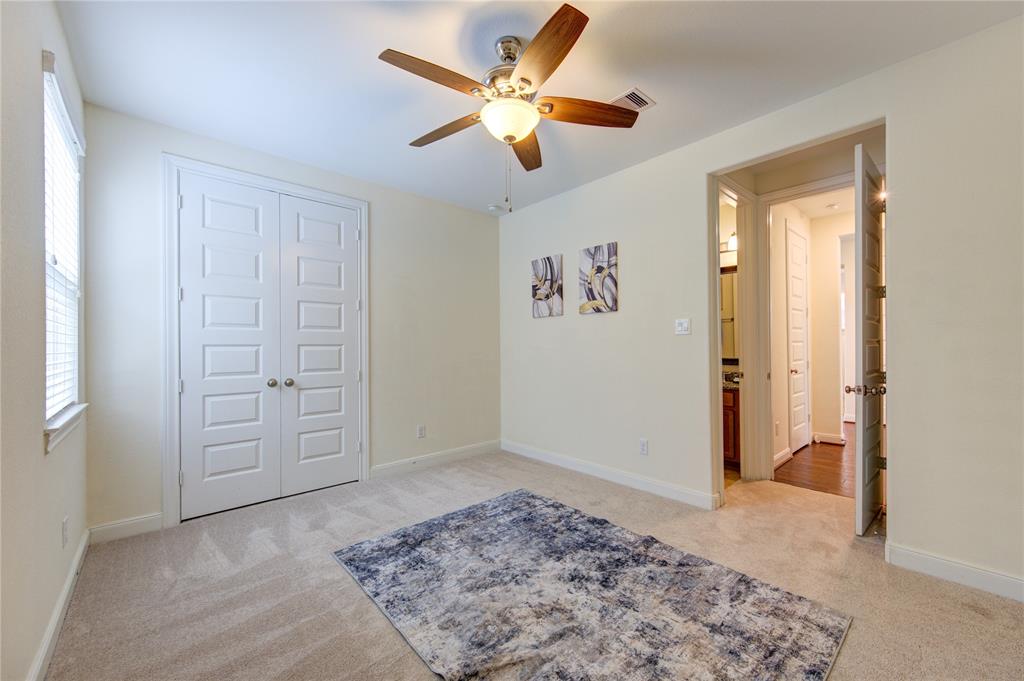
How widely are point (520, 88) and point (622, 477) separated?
3.01 m

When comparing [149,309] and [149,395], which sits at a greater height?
[149,309]

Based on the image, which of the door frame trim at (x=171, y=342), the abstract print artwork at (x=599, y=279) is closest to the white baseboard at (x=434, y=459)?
the door frame trim at (x=171, y=342)

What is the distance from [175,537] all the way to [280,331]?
1505mm

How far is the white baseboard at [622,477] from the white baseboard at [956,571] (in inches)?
39.8

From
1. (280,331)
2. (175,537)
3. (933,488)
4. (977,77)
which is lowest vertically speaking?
(175,537)

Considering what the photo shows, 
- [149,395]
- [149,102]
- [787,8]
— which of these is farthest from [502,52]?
[149,395]

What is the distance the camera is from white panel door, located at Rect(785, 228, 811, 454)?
4.45 m

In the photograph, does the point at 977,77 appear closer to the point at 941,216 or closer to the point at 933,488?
the point at 941,216

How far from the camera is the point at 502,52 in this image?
2092 millimetres

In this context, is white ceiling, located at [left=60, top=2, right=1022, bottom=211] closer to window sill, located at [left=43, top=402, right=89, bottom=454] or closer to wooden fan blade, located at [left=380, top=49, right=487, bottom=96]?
wooden fan blade, located at [left=380, top=49, right=487, bottom=96]

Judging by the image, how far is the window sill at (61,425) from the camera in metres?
1.74

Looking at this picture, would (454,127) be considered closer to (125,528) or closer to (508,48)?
(508,48)

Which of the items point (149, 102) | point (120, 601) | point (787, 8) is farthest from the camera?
point (149, 102)

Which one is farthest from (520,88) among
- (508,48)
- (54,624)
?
(54,624)
